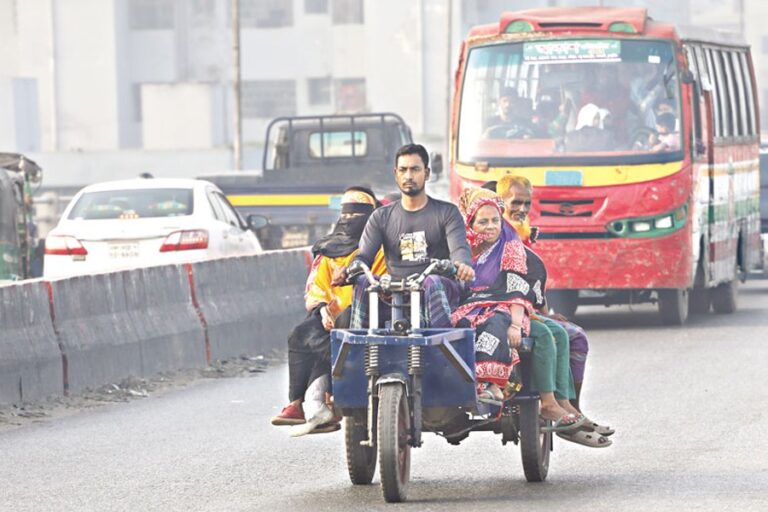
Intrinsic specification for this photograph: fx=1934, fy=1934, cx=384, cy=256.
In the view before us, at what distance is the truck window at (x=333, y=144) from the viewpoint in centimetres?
3025

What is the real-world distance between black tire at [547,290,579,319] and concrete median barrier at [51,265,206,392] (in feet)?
17.9

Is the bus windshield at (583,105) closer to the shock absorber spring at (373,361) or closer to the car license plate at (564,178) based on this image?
the car license plate at (564,178)

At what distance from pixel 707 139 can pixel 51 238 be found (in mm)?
7067

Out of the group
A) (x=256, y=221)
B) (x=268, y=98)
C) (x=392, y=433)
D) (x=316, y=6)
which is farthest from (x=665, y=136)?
(x=268, y=98)

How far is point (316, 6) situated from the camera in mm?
79188

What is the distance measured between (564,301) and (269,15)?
60197 millimetres

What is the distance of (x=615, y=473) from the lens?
32.7 ft

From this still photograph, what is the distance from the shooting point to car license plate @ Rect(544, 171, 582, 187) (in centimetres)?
1947

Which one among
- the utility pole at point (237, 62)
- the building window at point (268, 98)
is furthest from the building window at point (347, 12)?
the utility pole at point (237, 62)

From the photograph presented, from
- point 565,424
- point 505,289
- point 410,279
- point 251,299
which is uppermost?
point 410,279

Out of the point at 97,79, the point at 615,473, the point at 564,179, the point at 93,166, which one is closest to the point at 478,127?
the point at 564,179

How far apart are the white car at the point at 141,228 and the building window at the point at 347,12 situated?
186 feet

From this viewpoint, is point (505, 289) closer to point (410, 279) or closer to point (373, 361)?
point (410, 279)

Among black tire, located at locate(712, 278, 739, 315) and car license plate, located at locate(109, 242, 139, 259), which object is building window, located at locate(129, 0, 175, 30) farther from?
car license plate, located at locate(109, 242, 139, 259)
